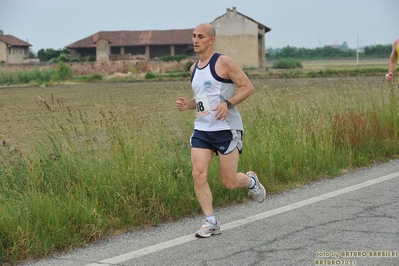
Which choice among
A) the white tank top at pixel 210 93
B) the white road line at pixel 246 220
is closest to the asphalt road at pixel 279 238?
the white road line at pixel 246 220

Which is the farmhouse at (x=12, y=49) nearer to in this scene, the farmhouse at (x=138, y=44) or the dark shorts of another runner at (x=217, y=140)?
the farmhouse at (x=138, y=44)

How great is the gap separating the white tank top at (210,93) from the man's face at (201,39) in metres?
0.12

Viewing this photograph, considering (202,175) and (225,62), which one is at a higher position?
(225,62)

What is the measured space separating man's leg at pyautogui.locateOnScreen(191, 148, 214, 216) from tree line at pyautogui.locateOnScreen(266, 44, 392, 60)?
12601 cm

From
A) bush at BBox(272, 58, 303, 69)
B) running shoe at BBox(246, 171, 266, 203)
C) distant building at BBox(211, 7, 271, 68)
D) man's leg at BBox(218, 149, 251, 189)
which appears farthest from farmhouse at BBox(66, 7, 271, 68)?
man's leg at BBox(218, 149, 251, 189)

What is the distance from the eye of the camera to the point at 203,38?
619cm

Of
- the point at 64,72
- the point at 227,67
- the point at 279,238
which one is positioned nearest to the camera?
the point at 279,238

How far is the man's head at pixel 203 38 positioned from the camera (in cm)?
618

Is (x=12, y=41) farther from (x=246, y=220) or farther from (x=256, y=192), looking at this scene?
(x=246, y=220)

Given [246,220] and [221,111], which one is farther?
[246,220]

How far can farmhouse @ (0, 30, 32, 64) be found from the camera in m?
110

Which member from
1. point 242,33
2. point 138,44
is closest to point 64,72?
point 242,33

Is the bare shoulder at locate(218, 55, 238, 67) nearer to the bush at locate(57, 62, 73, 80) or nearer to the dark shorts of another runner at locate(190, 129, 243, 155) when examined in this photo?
the dark shorts of another runner at locate(190, 129, 243, 155)

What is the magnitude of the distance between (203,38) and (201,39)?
21 millimetres
